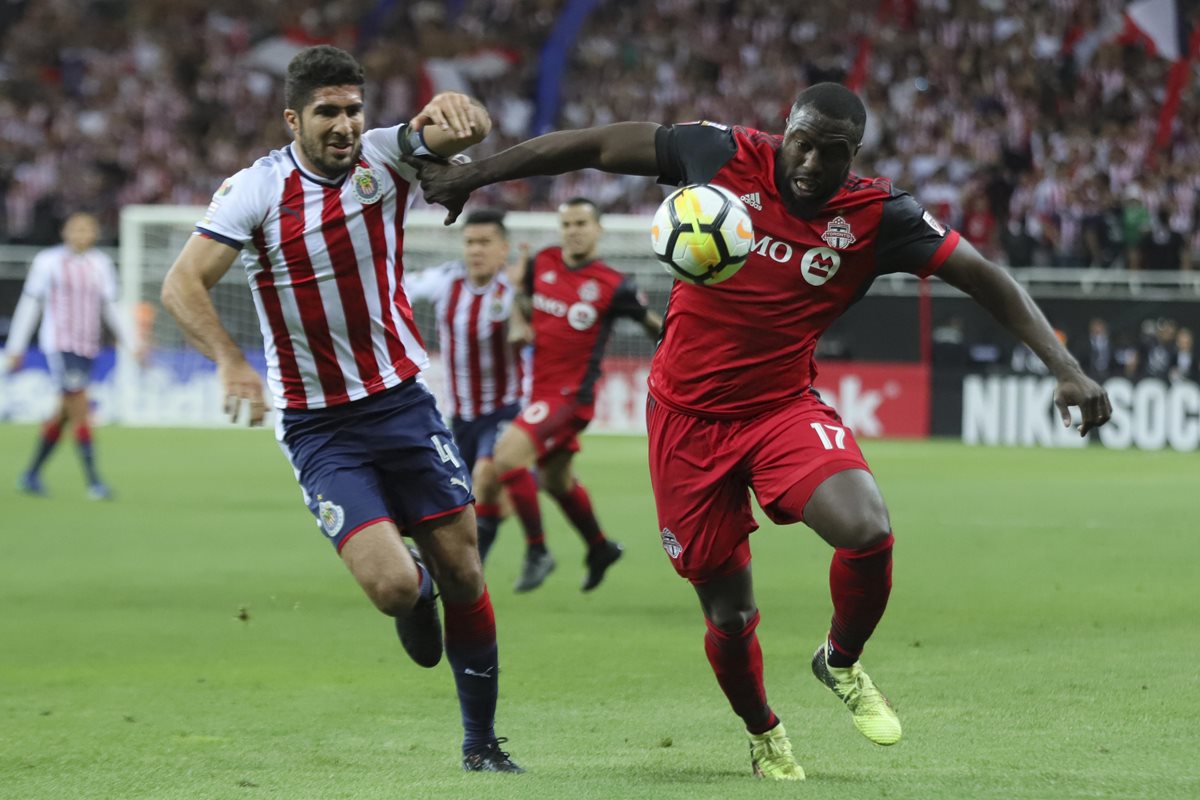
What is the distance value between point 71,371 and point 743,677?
10782 millimetres

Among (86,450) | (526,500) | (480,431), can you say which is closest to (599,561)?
(526,500)

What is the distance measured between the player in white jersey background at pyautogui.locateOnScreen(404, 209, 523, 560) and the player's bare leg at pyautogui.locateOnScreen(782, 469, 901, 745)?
516cm

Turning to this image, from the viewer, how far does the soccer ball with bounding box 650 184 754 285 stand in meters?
5.12

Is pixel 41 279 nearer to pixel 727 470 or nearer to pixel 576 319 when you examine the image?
pixel 576 319

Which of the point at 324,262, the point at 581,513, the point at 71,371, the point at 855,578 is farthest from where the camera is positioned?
the point at 71,371

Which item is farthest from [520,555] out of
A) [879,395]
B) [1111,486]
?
[879,395]

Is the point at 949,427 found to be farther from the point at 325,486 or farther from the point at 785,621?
the point at 325,486

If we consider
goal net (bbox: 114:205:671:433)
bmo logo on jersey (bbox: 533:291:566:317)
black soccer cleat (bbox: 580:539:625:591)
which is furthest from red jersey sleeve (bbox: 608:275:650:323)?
goal net (bbox: 114:205:671:433)

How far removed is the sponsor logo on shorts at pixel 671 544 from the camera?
5.45 m

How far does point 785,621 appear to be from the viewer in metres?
8.61

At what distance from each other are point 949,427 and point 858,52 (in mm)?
7563

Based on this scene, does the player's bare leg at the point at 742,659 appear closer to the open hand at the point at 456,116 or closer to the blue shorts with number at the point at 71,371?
the open hand at the point at 456,116

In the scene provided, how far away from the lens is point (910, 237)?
534 cm

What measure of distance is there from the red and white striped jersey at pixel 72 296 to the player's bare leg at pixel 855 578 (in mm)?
11079
